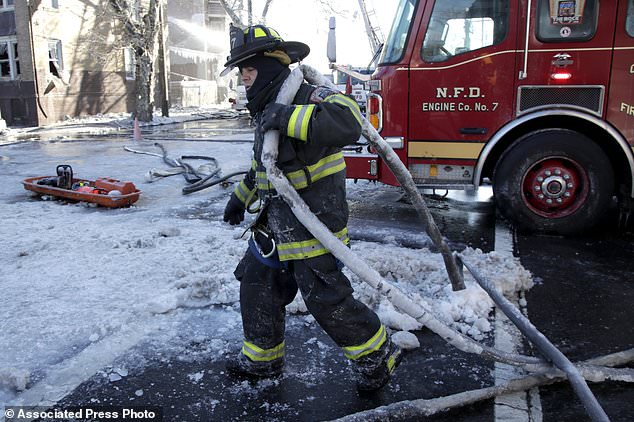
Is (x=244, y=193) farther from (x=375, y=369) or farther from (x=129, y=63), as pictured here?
(x=129, y=63)

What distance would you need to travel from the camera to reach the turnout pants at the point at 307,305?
2627 mm

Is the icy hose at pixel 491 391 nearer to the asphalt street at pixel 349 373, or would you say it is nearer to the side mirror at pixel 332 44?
the asphalt street at pixel 349 373

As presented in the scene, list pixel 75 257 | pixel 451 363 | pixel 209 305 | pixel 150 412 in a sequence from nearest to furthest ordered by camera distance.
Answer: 1. pixel 150 412
2. pixel 451 363
3. pixel 209 305
4. pixel 75 257

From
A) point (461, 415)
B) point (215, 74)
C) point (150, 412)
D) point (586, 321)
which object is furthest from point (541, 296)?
point (215, 74)

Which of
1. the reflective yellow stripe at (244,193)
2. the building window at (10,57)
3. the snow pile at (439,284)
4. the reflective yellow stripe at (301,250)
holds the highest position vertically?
the building window at (10,57)

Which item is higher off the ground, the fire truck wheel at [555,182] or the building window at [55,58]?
the building window at [55,58]

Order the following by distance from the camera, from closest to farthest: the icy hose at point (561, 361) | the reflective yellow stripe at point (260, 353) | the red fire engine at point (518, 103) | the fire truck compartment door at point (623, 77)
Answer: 1. the icy hose at point (561, 361)
2. the reflective yellow stripe at point (260, 353)
3. the fire truck compartment door at point (623, 77)
4. the red fire engine at point (518, 103)

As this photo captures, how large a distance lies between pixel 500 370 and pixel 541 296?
1224mm

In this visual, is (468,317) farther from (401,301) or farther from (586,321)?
(401,301)

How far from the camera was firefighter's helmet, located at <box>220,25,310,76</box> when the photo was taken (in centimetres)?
254

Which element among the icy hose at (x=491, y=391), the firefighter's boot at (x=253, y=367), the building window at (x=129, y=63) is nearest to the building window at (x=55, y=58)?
the building window at (x=129, y=63)

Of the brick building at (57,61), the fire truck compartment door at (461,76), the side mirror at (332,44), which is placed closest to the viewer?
the fire truck compartment door at (461,76)

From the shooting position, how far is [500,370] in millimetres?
3018

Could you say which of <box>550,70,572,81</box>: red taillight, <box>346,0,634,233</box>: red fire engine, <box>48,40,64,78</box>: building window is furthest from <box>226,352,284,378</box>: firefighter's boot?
<box>48,40,64,78</box>: building window
